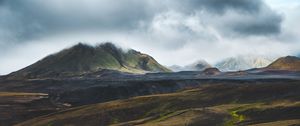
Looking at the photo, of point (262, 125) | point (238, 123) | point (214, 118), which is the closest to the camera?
point (262, 125)

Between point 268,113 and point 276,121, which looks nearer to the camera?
point 276,121

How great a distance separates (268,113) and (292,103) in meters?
17.7

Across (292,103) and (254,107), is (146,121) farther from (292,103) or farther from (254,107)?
(292,103)

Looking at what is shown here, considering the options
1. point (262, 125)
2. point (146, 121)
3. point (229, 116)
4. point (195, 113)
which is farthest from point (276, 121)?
point (146, 121)

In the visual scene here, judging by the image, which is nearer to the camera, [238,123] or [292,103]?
[238,123]

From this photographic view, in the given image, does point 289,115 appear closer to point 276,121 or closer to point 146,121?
point 276,121

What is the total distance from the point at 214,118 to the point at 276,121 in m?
24.8

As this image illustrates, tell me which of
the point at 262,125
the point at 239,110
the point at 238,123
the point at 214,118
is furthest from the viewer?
the point at 239,110

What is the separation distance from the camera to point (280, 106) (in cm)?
18888

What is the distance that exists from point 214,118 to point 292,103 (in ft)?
109

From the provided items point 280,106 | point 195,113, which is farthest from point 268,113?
point 195,113

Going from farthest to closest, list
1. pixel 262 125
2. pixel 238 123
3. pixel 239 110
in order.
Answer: pixel 239 110
pixel 238 123
pixel 262 125

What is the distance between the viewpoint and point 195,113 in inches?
7662

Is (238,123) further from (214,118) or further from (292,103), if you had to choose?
(292,103)
